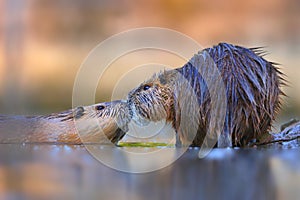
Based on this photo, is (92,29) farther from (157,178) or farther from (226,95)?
(157,178)

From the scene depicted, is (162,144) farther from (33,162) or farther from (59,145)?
(33,162)

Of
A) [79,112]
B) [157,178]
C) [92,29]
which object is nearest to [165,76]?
[79,112]

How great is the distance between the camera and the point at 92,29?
195cm

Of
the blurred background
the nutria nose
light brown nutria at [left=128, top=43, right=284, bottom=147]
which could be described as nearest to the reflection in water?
light brown nutria at [left=128, top=43, right=284, bottom=147]

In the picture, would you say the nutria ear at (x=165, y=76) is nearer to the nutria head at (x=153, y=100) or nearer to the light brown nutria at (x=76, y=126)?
the nutria head at (x=153, y=100)

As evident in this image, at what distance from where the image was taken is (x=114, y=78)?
1838mm

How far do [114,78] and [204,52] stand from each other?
17.7 inches

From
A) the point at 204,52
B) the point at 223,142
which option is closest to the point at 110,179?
the point at 223,142

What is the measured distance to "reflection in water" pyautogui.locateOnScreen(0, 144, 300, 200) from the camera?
2.21 ft

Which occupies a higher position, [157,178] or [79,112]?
[79,112]

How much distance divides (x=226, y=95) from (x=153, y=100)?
0.90ft

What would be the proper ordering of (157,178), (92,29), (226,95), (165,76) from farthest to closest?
(92,29) < (165,76) < (226,95) < (157,178)

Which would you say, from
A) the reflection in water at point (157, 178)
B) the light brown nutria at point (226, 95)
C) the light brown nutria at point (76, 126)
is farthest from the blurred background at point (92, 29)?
the reflection in water at point (157, 178)

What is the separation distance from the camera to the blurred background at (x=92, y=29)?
6.28 feet
